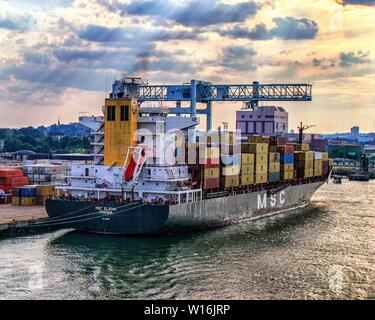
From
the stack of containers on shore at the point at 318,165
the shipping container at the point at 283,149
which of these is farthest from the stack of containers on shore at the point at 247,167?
the stack of containers on shore at the point at 318,165

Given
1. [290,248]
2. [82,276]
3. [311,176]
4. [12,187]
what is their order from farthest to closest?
[311,176]
[12,187]
[290,248]
[82,276]

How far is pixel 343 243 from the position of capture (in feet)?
113

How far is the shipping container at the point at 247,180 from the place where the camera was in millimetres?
45281

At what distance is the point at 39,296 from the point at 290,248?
14852mm

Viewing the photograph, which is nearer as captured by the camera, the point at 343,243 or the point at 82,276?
the point at 82,276

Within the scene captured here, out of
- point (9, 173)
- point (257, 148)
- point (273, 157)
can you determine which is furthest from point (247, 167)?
point (9, 173)

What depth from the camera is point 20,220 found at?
3622cm

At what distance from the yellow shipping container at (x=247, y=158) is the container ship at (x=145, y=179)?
31.4 inches

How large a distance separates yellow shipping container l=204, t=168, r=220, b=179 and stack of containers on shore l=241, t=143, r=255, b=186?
11.2ft

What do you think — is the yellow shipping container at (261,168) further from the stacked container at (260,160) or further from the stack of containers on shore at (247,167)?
the stack of containers on shore at (247,167)

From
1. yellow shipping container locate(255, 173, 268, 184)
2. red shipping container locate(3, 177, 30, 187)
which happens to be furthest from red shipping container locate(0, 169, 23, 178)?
yellow shipping container locate(255, 173, 268, 184)
